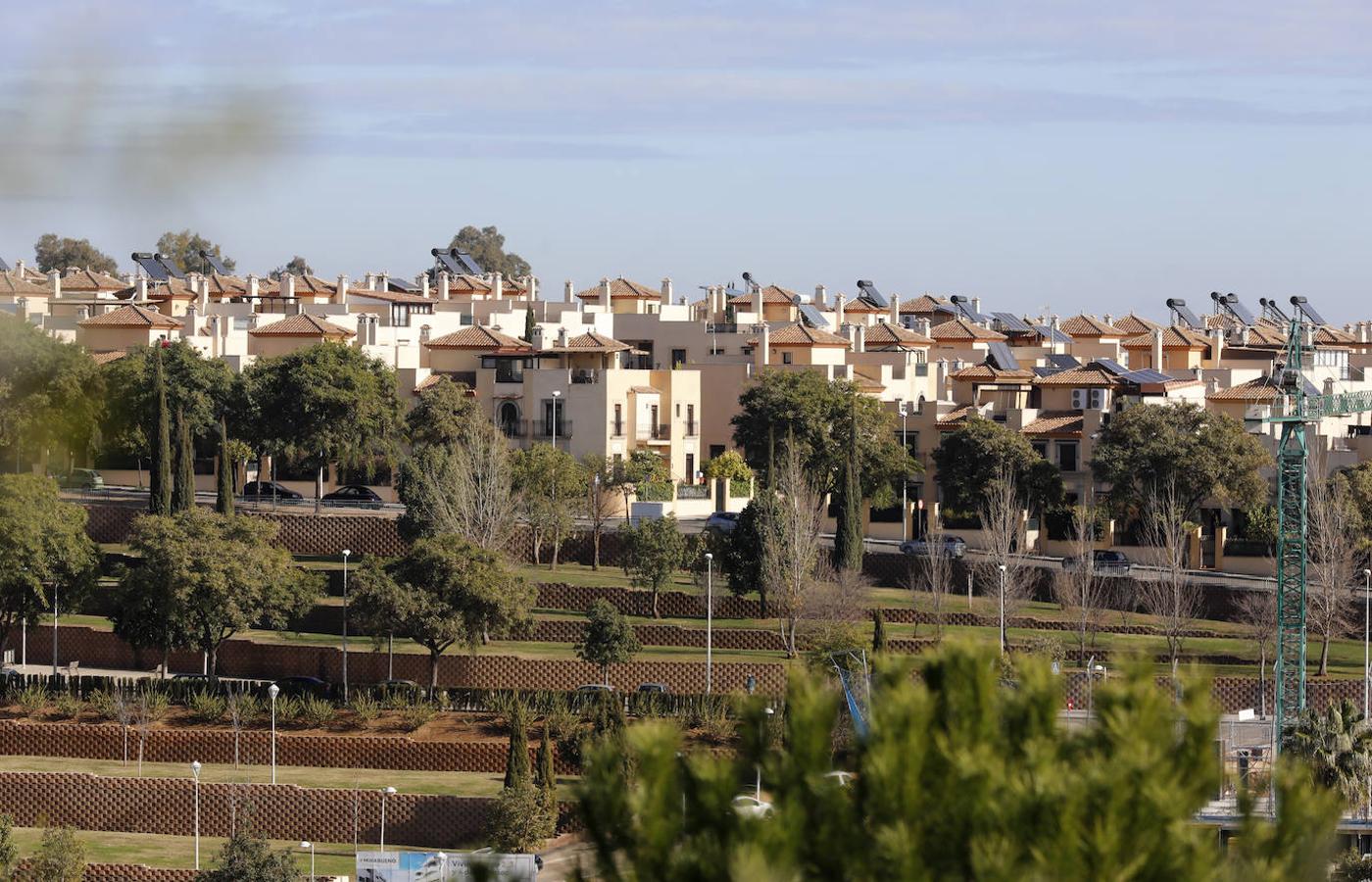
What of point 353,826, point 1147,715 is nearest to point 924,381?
point 353,826

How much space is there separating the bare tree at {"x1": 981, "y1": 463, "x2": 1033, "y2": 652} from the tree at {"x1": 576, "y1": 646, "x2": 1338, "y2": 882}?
3906 centimetres

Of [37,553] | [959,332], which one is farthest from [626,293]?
[37,553]

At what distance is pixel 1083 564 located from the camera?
59562mm

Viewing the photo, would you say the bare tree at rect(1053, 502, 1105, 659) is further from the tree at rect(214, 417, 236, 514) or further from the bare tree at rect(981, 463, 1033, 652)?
the tree at rect(214, 417, 236, 514)

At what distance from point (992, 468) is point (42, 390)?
28.6m

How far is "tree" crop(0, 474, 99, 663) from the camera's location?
176ft

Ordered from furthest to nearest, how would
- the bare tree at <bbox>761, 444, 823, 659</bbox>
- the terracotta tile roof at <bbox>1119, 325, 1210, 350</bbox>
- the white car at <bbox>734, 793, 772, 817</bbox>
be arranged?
the terracotta tile roof at <bbox>1119, 325, 1210, 350</bbox> → the bare tree at <bbox>761, 444, 823, 659</bbox> → the white car at <bbox>734, 793, 772, 817</bbox>

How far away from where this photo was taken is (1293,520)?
59.4 metres

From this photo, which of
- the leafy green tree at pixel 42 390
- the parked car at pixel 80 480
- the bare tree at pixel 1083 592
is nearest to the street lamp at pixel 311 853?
the bare tree at pixel 1083 592

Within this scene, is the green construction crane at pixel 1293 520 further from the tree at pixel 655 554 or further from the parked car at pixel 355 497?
the parked car at pixel 355 497

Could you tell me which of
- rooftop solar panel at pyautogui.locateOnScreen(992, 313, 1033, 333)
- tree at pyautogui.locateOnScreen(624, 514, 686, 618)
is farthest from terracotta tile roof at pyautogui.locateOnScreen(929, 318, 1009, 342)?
tree at pyautogui.locateOnScreen(624, 514, 686, 618)

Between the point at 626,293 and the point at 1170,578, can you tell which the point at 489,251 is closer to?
the point at 626,293

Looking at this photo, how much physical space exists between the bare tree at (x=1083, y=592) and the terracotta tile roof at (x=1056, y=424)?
31.8ft

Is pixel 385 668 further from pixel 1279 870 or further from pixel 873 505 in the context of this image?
pixel 1279 870
